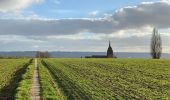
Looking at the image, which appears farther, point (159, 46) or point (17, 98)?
point (159, 46)

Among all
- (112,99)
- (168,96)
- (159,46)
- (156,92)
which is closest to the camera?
(112,99)

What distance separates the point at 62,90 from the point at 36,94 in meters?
3.11

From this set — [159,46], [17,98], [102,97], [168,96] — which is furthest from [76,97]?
[159,46]

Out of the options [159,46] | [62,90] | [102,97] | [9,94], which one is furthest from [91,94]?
[159,46]

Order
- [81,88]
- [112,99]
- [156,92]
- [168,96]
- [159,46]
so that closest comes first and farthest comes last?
[112,99] < [168,96] < [156,92] < [81,88] < [159,46]

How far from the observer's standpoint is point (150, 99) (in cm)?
2422

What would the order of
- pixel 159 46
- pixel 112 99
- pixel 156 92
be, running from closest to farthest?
1. pixel 112 99
2. pixel 156 92
3. pixel 159 46

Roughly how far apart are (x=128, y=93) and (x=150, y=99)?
2921mm

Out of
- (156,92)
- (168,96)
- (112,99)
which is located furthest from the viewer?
(156,92)

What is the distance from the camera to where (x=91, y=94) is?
2636 cm

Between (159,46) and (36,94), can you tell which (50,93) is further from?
(159,46)

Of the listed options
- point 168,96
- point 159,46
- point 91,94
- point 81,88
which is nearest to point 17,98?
point 91,94

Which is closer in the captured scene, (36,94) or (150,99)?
(150,99)

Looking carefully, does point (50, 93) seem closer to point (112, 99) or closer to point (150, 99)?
point (112, 99)
